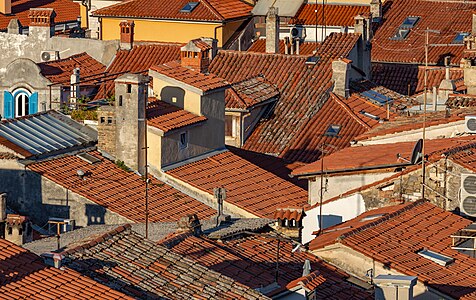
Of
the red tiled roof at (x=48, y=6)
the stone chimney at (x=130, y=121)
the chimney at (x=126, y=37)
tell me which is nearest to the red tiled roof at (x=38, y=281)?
the stone chimney at (x=130, y=121)

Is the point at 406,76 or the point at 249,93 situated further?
the point at 406,76

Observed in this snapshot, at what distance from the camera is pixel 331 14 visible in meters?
73.1

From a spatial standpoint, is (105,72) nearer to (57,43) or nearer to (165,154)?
(57,43)

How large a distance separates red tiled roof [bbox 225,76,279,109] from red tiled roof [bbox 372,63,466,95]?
6.24 metres

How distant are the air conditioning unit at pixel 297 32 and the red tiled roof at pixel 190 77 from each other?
824 inches

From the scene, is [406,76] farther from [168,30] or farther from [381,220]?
[381,220]

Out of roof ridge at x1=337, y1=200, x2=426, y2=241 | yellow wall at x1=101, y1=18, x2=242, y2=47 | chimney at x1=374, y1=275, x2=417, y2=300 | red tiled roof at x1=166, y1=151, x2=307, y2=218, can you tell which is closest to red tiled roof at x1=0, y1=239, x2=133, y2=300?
chimney at x1=374, y1=275, x2=417, y2=300

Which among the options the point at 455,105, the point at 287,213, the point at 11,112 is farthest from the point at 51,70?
the point at 287,213

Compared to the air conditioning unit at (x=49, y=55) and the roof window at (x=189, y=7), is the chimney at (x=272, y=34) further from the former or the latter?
the roof window at (x=189, y=7)

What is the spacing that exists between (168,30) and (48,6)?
1350 centimetres

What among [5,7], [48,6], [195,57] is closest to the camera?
[195,57]

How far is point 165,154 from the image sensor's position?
40.1 metres

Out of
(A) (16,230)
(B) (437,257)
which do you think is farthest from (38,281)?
(B) (437,257)

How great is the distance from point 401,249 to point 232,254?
2.79 metres
